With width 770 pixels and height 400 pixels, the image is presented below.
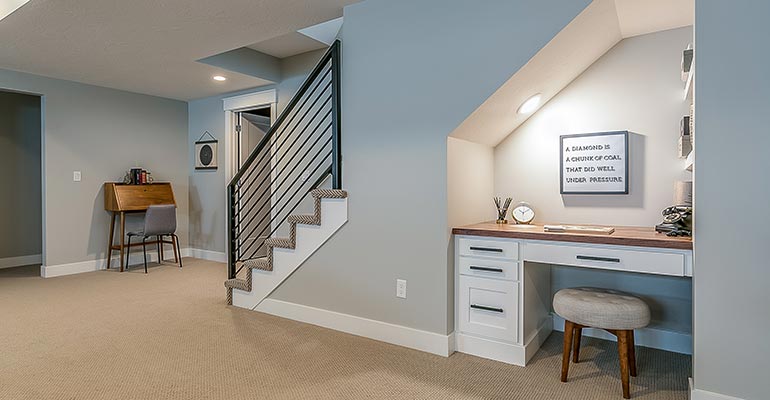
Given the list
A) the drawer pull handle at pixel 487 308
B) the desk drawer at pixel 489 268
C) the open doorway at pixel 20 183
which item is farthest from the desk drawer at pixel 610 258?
the open doorway at pixel 20 183

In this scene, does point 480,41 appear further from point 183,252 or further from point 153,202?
point 183,252

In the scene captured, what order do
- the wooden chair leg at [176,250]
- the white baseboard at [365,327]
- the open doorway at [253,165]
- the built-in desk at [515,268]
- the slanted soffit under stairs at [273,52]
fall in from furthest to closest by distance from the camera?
the open doorway at [253,165], the wooden chair leg at [176,250], the slanted soffit under stairs at [273,52], the white baseboard at [365,327], the built-in desk at [515,268]

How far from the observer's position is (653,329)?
9.00 feet

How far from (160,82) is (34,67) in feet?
3.73

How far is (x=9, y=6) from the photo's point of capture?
3.01 metres

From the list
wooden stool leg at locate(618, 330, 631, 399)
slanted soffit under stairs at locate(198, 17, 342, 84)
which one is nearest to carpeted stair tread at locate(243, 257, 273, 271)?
slanted soffit under stairs at locate(198, 17, 342, 84)

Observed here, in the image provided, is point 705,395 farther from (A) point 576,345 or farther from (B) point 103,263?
(B) point 103,263

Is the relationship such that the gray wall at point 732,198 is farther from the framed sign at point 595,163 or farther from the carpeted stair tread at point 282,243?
the carpeted stair tread at point 282,243

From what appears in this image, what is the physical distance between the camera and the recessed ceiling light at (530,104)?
2.80 meters

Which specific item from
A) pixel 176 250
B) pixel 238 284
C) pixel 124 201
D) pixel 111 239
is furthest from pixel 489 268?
pixel 111 239

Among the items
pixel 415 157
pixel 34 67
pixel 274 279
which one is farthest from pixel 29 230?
pixel 415 157

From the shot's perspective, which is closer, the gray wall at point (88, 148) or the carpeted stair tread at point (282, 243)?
the carpeted stair tread at point (282, 243)

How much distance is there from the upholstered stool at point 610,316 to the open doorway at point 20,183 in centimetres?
601

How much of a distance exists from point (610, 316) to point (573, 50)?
1.49 m
